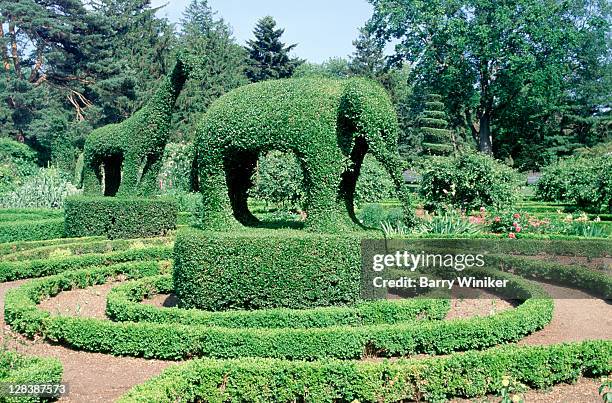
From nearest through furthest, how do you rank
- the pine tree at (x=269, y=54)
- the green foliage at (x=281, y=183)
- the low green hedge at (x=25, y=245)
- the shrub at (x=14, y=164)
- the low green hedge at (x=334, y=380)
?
the low green hedge at (x=334, y=380)
the low green hedge at (x=25, y=245)
the green foliage at (x=281, y=183)
the shrub at (x=14, y=164)
the pine tree at (x=269, y=54)

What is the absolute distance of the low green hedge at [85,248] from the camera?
1350cm

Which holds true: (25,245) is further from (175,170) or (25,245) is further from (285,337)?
(175,170)

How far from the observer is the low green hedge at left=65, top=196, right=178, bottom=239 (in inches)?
623

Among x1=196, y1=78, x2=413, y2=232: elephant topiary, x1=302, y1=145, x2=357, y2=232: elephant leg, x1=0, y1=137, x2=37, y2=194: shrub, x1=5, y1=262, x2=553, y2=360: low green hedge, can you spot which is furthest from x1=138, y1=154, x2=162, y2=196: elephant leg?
x1=0, y1=137, x2=37, y2=194: shrub

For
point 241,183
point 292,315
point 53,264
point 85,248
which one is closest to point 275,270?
point 292,315

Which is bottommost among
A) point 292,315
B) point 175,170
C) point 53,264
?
point 53,264

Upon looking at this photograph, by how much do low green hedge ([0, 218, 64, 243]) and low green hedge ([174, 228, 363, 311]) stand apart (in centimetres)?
1048

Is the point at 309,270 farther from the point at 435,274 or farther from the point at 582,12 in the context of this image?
the point at 582,12

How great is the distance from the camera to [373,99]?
27.0ft

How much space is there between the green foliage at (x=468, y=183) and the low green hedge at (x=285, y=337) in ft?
36.8

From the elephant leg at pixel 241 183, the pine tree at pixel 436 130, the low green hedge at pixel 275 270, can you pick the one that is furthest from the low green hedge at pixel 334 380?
the pine tree at pixel 436 130

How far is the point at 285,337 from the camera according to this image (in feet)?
22.6

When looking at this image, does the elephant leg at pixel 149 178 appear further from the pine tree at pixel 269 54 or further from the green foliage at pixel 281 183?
the pine tree at pixel 269 54

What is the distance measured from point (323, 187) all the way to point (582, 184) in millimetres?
18182
